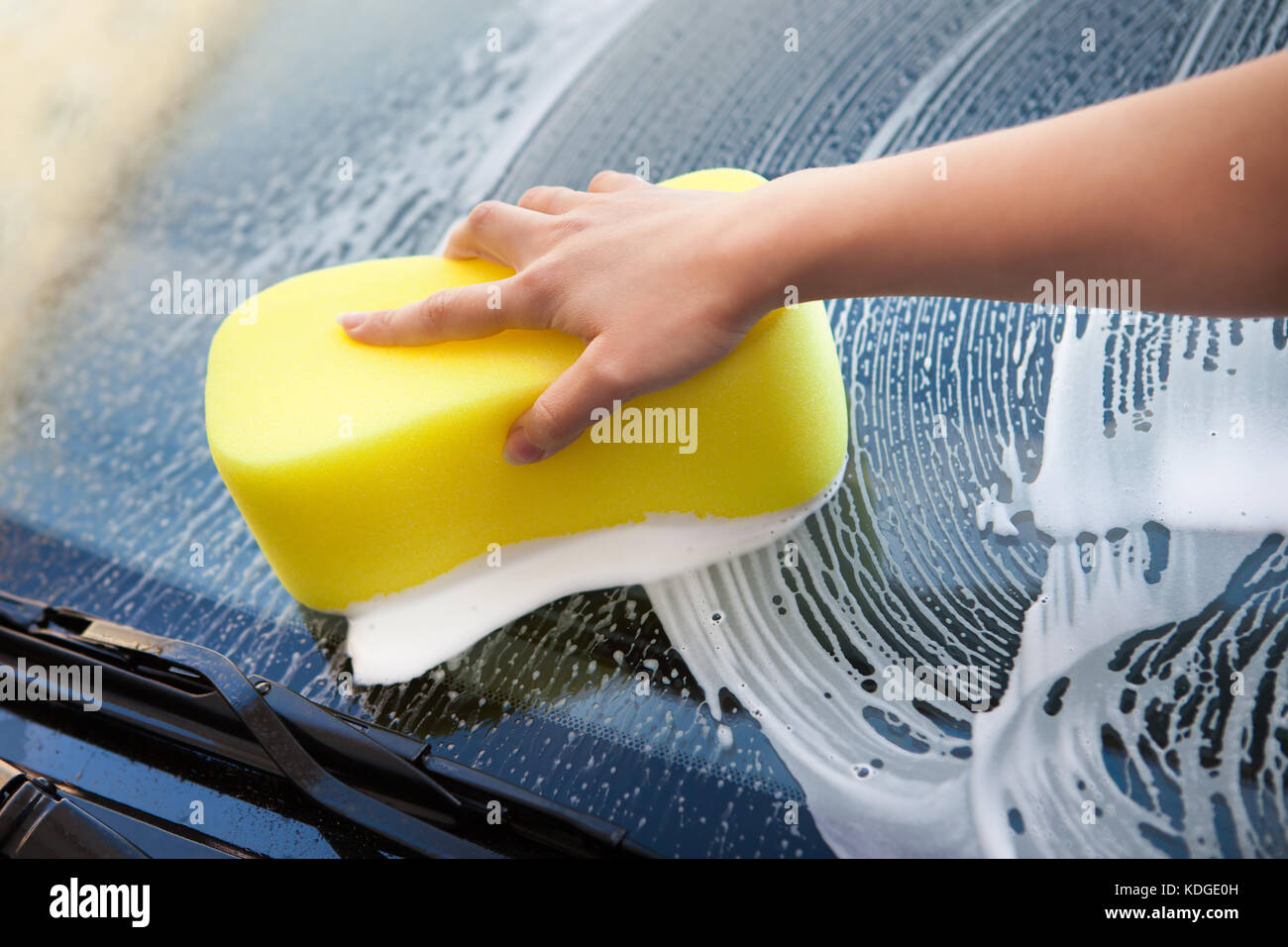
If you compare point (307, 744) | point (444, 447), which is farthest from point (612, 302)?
point (307, 744)

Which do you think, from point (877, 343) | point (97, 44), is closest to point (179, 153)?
point (97, 44)

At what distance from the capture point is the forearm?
2.16 ft

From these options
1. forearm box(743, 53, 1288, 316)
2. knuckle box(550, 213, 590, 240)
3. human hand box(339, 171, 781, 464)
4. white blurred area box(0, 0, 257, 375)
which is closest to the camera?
forearm box(743, 53, 1288, 316)

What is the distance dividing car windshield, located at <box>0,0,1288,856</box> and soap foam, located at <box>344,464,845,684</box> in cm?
2

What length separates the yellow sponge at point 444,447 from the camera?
83 centimetres

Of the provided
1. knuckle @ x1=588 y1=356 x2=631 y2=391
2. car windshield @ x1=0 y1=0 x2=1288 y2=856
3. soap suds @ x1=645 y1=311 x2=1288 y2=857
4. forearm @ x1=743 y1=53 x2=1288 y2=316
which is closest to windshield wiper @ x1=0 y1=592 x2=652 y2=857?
car windshield @ x1=0 y1=0 x2=1288 y2=856

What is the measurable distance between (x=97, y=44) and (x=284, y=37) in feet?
0.86

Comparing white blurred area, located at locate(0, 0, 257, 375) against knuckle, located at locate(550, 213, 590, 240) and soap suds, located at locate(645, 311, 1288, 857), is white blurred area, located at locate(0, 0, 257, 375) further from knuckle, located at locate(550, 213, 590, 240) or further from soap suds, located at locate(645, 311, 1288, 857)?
soap suds, located at locate(645, 311, 1288, 857)

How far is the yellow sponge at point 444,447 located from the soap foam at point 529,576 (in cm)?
1

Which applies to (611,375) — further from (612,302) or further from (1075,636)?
(1075,636)

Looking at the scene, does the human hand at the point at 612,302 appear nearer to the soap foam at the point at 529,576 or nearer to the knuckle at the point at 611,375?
the knuckle at the point at 611,375

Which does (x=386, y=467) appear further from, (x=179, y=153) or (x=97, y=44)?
(x=97, y=44)

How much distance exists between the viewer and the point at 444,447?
0.84 metres

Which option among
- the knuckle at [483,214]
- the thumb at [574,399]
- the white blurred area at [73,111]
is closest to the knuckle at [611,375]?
the thumb at [574,399]
